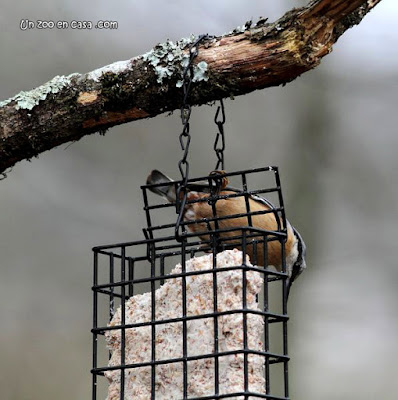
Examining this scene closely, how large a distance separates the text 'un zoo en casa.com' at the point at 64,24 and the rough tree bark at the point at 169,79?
2500mm

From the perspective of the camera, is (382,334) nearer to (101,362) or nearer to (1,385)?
(101,362)

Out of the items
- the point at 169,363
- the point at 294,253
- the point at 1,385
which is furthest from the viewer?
the point at 1,385

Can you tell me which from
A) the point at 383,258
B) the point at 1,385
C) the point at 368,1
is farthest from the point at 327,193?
the point at 368,1

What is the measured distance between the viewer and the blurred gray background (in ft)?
17.8

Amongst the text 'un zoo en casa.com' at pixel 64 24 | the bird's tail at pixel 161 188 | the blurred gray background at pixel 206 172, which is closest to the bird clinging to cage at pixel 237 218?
the bird's tail at pixel 161 188

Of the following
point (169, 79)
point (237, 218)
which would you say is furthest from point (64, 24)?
point (169, 79)

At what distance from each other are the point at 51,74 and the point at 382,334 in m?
2.56

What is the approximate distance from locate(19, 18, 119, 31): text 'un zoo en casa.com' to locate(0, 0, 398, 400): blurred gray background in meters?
0.05

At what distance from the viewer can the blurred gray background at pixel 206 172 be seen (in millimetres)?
5414

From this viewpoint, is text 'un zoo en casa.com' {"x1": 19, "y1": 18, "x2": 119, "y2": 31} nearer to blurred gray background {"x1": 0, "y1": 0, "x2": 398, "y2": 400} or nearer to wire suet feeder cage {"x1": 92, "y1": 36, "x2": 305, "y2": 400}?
blurred gray background {"x1": 0, "y1": 0, "x2": 398, "y2": 400}

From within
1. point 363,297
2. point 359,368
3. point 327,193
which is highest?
point 327,193

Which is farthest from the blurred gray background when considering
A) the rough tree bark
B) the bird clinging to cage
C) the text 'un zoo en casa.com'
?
the rough tree bark

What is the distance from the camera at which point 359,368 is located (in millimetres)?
5949

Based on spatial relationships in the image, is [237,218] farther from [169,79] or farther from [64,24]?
[64,24]
